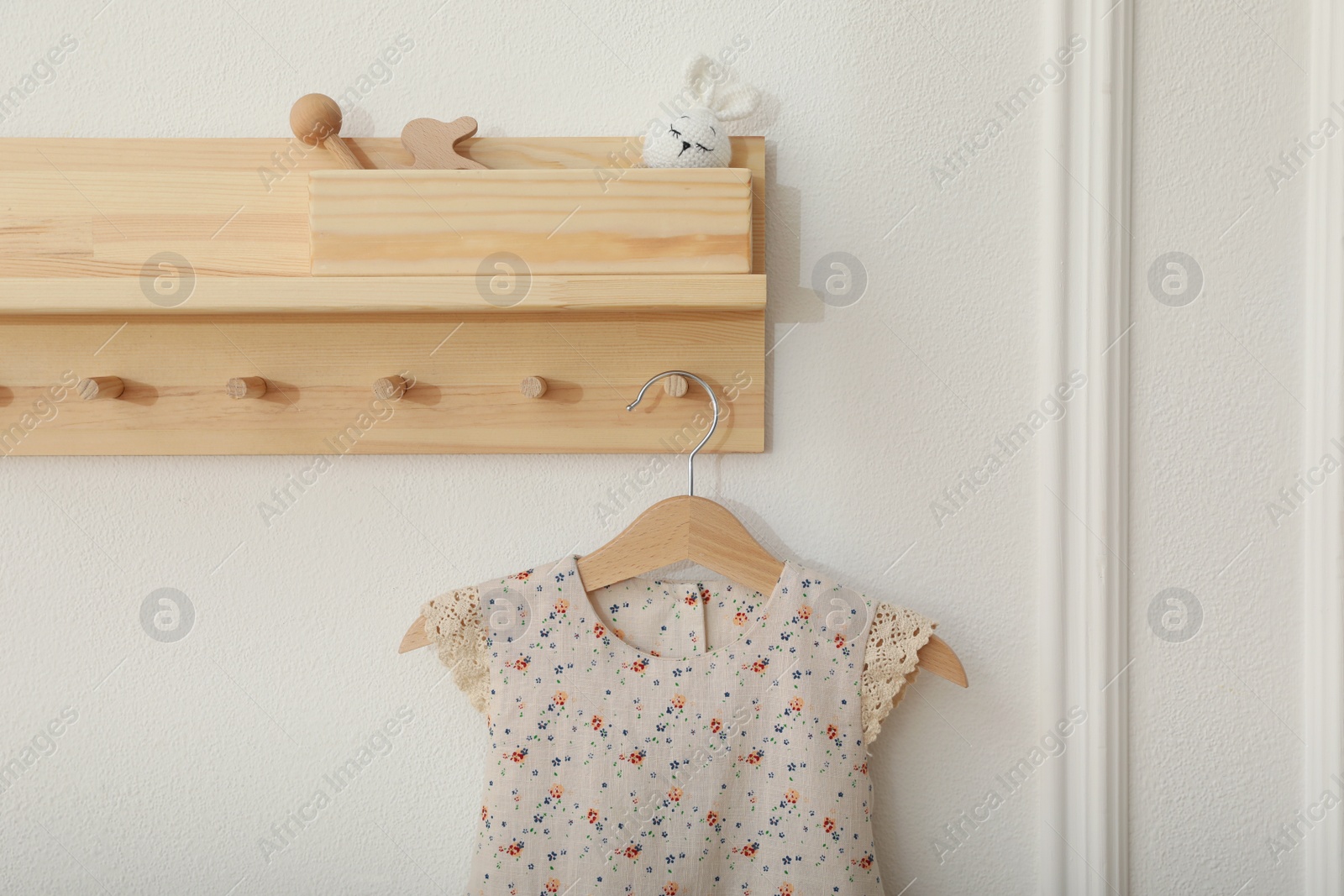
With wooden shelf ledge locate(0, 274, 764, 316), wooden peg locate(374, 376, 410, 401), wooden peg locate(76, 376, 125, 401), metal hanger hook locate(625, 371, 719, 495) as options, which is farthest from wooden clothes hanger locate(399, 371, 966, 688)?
wooden peg locate(76, 376, 125, 401)

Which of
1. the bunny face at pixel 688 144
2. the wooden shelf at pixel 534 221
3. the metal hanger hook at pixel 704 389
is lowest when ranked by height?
the metal hanger hook at pixel 704 389

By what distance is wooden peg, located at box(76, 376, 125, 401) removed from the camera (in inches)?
33.8

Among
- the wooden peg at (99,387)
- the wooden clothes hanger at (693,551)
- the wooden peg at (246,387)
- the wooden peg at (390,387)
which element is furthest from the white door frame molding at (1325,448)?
the wooden peg at (99,387)

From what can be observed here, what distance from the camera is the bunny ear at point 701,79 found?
0.94 meters

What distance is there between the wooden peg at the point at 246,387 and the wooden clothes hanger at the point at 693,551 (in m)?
0.29

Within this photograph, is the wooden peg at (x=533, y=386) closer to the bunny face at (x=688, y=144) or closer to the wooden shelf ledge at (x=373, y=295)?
the wooden shelf ledge at (x=373, y=295)

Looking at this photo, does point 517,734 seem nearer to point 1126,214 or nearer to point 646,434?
point 646,434

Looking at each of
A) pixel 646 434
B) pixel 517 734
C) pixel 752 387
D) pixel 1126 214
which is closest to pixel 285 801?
pixel 517 734

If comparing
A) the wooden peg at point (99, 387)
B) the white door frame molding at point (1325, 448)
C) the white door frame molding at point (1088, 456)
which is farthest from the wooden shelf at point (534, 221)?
the white door frame molding at point (1325, 448)

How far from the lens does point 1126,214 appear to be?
977 millimetres

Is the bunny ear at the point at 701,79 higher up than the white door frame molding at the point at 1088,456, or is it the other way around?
the bunny ear at the point at 701,79

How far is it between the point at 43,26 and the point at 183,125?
19 centimetres

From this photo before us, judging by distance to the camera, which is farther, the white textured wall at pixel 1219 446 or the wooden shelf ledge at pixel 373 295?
the white textured wall at pixel 1219 446

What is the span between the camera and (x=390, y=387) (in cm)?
88
